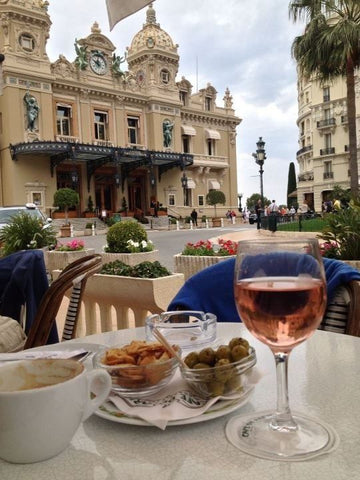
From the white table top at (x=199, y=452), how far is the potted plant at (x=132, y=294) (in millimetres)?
2656

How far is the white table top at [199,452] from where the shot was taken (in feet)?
2.01

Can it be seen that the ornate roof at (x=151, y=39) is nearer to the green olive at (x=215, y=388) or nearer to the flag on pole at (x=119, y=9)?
the flag on pole at (x=119, y=9)

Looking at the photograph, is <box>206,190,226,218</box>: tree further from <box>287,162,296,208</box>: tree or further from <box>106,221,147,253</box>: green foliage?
<box>287,162,296,208</box>: tree

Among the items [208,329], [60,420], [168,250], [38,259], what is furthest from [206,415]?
[168,250]

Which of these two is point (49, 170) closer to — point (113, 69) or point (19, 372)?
point (113, 69)

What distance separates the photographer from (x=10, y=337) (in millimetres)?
1884

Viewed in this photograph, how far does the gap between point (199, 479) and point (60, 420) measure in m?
0.22

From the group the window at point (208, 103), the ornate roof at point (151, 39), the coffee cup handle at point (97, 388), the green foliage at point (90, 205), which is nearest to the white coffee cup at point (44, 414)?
the coffee cup handle at point (97, 388)

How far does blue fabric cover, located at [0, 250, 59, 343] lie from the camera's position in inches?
95.7

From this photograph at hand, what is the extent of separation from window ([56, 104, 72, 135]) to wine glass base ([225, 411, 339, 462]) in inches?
1111

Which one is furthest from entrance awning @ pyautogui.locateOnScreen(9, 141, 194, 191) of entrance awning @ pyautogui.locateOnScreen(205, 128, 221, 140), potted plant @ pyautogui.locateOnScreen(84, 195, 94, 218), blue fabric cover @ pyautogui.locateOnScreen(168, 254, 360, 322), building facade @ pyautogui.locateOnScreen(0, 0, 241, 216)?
blue fabric cover @ pyautogui.locateOnScreen(168, 254, 360, 322)

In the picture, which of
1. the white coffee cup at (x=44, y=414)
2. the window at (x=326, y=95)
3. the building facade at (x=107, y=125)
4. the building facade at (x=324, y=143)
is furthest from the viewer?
the window at (x=326, y=95)

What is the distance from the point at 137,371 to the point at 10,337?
4.22ft

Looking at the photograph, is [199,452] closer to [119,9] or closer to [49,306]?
[49,306]
